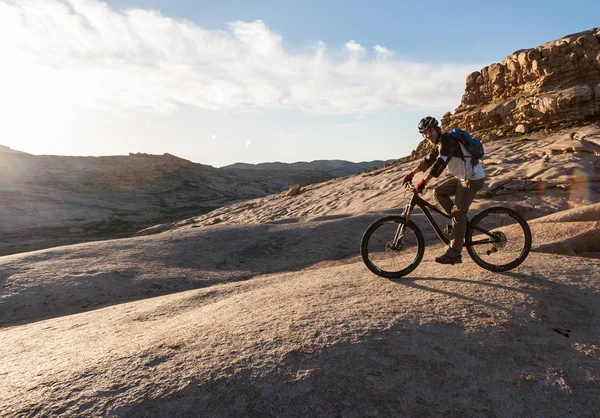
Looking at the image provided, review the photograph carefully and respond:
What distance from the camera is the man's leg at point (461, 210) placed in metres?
5.14

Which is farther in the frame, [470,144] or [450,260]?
[450,260]

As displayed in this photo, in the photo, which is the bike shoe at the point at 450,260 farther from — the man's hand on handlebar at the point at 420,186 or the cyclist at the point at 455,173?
the man's hand on handlebar at the point at 420,186

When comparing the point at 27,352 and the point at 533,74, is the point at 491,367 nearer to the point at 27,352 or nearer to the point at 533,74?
the point at 27,352

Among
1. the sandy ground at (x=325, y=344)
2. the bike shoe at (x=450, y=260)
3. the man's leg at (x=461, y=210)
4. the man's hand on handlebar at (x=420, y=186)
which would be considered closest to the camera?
the sandy ground at (x=325, y=344)

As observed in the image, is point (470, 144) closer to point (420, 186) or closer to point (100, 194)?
point (420, 186)

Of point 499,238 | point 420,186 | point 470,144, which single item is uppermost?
point 470,144

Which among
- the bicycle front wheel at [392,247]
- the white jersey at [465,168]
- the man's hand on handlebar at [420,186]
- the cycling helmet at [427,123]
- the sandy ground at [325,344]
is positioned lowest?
the sandy ground at [325,344]

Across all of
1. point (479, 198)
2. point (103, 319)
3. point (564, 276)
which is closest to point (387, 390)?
point (564, 276)

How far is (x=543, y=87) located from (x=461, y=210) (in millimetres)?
20242

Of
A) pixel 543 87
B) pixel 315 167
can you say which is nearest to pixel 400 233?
pixel 543 87

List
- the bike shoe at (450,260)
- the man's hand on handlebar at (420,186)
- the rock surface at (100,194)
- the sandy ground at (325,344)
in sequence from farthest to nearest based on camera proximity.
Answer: the rock surface at (100,194)
the bike shoe at (450,260)
the man's hand on handlebar at (420,186)
the sandy ground at (325,344)

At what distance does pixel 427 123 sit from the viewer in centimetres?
516

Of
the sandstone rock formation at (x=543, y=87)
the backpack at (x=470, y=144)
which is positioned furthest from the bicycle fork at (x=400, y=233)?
the sandstone rock formation at (x=543, y=87)

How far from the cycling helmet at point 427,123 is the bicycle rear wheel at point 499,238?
1.32 m
